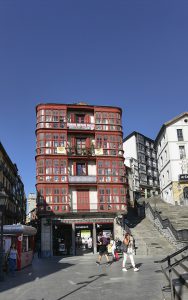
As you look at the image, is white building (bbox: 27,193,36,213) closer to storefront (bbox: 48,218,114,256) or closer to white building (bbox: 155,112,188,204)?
white building (bbox: 155,112,188,204)

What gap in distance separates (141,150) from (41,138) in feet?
160

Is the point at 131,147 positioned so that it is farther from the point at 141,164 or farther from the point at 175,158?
the point at 175,158

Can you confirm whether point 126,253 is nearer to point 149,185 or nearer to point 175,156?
point 175,156

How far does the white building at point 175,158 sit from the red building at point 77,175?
12.0 m

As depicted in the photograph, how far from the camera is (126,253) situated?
18172 mm

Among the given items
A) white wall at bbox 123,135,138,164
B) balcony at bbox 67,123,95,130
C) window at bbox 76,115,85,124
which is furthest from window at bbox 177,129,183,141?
white wall at bbox 123,135,138,164

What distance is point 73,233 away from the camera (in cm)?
3756

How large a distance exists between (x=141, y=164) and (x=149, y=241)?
51.3m

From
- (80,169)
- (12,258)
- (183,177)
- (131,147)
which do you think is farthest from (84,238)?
(131,147)

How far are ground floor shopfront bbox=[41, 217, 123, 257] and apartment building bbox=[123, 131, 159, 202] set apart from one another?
115 ft

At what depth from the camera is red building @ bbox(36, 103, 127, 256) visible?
3835 centimetres

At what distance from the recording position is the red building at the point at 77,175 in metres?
38.4

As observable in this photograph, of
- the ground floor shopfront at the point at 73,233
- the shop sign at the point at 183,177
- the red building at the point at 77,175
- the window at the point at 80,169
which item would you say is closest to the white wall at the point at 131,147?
the shop sign at the point at 183,177

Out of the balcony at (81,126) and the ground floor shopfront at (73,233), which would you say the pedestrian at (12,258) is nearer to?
the ground floor shopfront at (73,233)
